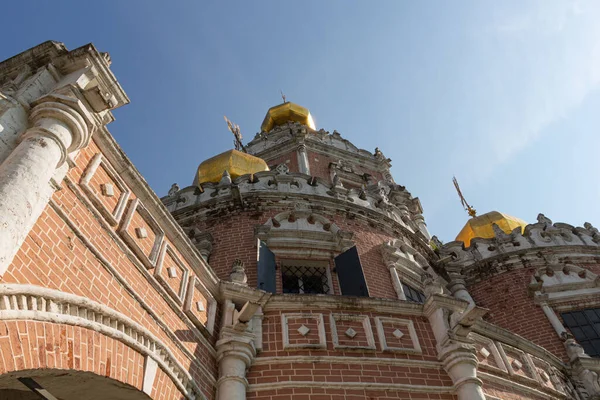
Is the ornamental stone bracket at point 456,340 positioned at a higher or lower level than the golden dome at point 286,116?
lower

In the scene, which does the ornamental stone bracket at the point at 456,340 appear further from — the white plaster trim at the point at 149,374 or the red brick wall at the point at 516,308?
the red brick wall at the point at 516,308

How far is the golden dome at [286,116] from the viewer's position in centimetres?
2965

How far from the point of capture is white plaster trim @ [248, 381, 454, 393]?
21.0 feet

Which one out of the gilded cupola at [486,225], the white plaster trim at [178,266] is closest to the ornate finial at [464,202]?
the gilded cupola at [486,225]

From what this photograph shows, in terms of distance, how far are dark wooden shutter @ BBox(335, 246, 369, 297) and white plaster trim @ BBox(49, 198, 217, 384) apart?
153 inches

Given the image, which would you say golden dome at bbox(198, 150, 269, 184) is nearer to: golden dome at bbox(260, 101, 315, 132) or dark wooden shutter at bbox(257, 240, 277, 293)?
dark wooden shutter at bbox(257, 240, 277, 293)

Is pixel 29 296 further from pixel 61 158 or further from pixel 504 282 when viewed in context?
pixel 504 282

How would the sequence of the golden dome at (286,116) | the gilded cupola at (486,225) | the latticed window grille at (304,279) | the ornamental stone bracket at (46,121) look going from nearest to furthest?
the ornamental stone bracket at (46,121) < the latticed window grille at (304,279) < the gilded cupola at (486,225) < the golden dome at (286,116)

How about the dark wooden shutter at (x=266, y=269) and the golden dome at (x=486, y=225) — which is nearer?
the dark wooden shutter at (x=266, y=269)

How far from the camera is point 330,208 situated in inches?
492

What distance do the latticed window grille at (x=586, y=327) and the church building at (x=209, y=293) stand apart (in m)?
0.05

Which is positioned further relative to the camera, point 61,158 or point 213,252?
point 213,252

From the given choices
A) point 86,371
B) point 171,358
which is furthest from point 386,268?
point 86,371

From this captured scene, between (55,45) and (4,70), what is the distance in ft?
2.00
